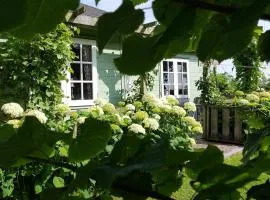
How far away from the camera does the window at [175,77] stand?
46.2ft

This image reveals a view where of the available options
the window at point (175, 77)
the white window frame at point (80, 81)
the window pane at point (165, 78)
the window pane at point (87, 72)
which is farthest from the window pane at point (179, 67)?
the window pane at point (87, 72)

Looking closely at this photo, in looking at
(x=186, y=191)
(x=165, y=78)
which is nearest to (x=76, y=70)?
(x=165, y=78)

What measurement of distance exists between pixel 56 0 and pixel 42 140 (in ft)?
0.53

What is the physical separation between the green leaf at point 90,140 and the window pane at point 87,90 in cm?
1003

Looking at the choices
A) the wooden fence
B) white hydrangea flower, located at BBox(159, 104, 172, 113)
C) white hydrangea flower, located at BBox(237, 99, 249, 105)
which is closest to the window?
the wooden fence

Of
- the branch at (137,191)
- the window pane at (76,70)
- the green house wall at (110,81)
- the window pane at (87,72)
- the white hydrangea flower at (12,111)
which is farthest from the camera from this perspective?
the green house wall at (110,81)

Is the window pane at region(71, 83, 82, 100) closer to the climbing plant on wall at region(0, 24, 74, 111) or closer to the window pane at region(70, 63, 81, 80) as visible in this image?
the window pane at region(70, 63, 81, 80)

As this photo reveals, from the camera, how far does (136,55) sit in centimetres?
58

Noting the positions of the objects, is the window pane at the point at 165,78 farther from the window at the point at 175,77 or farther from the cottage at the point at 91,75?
the cottage at the point at 91,75

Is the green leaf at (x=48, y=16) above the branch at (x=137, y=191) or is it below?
above

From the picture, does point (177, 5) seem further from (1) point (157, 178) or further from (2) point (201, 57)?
(1) point (157, 178)

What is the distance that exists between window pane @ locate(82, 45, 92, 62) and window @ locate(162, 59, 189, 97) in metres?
3.73

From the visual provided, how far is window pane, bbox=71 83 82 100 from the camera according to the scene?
10.2 meters

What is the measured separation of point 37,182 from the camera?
14.7ft
